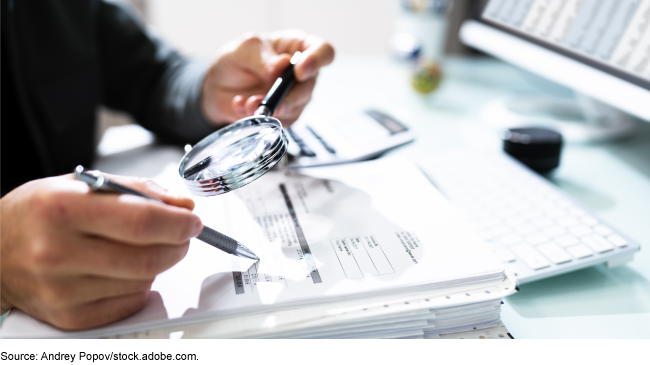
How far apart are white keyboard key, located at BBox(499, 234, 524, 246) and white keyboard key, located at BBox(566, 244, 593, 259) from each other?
46mm

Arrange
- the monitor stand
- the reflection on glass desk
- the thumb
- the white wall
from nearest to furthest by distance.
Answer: the reflection on glass desk
the thumb
the monitor stand
the white wall

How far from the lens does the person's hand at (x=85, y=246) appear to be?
0.31 meters

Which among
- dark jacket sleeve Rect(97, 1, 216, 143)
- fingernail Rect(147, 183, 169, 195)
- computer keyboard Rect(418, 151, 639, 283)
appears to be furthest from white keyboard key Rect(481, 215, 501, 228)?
dark jacket sleeve Rect(97, 1, 216, 143)

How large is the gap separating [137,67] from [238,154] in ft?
1.79

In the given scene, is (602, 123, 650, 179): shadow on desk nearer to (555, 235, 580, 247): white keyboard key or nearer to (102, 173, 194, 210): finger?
(555, 235, 580, 247): white keyboard key

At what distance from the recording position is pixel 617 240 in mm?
465

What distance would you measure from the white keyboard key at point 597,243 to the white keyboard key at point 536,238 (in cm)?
4

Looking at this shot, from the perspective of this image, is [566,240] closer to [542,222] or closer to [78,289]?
[542,222]

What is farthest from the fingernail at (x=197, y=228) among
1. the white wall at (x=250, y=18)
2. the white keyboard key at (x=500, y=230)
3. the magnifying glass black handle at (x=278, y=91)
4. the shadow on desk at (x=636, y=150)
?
the white wall at (x=250, y=18)

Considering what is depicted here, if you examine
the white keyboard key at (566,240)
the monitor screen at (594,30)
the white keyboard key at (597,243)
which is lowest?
the white keyboard key at (566,240)

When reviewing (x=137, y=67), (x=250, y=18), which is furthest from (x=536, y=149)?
(x=250, y=18)

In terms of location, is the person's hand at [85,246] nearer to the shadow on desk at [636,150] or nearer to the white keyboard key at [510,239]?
the white keyboard key at [510,239]

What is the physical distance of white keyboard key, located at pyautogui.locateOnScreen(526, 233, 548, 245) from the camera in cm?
47

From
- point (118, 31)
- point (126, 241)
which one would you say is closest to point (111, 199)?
point (126, 241)
